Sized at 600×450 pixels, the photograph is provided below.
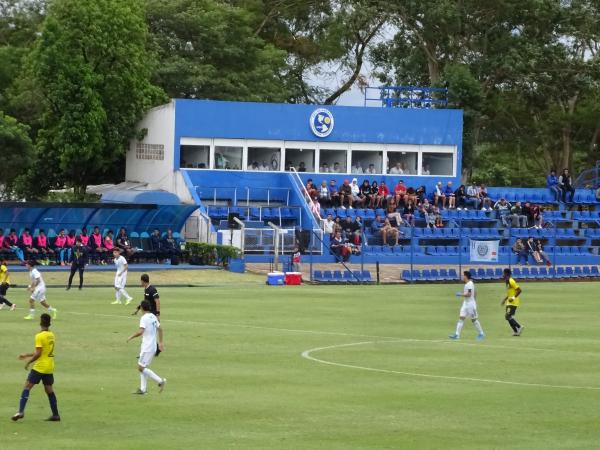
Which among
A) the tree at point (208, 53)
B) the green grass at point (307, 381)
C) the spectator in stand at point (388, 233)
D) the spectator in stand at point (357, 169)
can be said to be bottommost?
the green grass at point (307, 381)

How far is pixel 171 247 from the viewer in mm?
63281

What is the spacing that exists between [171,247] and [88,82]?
43.7 ft

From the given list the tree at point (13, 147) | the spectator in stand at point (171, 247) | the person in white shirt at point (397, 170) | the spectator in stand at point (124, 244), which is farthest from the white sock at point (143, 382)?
the person in white shirt at point (397, 170)

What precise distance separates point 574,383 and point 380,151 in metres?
48.8

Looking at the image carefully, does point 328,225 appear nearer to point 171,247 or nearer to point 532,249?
point 171,247

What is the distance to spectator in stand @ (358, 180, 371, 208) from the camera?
69062 millimetres

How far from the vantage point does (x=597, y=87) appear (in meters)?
90.0

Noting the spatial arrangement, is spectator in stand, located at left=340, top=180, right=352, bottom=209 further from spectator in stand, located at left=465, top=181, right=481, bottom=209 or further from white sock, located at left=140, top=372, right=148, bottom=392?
white sock, located at left=140, top=372, right=148, bottom=392

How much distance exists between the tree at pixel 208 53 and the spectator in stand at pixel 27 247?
26194 millimetres

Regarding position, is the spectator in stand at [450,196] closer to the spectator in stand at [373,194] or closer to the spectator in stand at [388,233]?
the spectator in stand at [373,194]

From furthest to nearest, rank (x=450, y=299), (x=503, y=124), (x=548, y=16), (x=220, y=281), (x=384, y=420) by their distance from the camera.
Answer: (x=503, y=124) → (x=548, y=16) → (x=220, y=281) → (x=450, y=299) → (x=384, y=420)

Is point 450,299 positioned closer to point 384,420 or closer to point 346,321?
point 346,321

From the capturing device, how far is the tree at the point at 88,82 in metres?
71.4

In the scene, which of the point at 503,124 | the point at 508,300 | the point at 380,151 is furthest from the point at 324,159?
the point at 508,300
